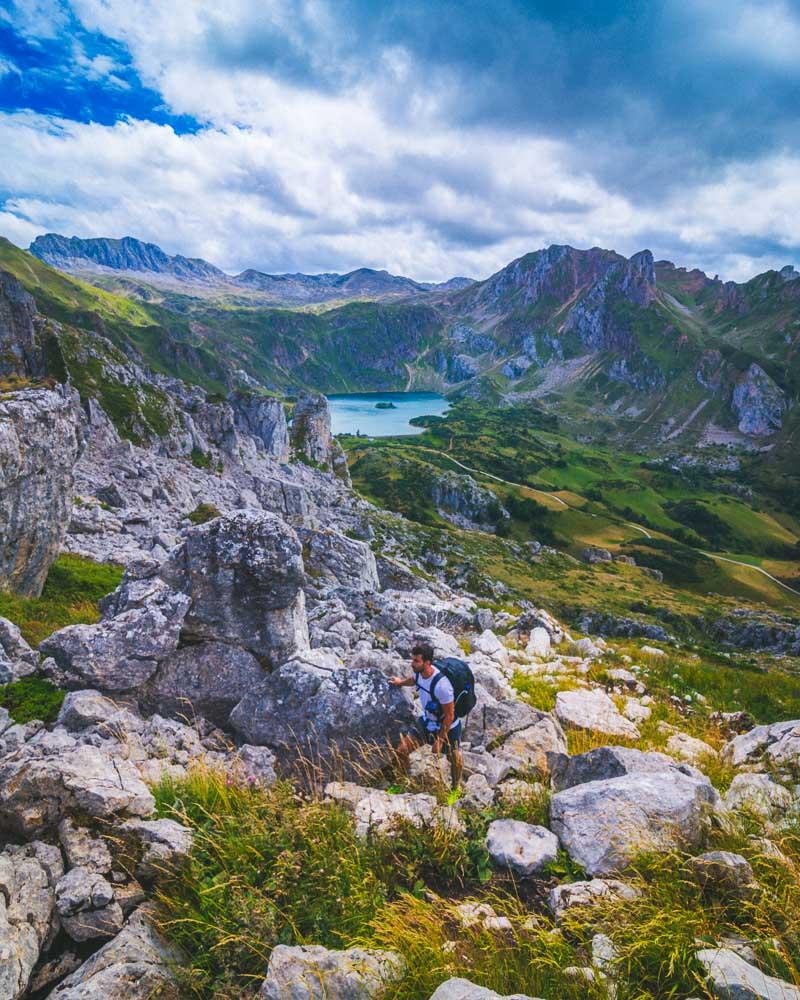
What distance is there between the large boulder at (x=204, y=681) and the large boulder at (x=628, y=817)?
19.6ft

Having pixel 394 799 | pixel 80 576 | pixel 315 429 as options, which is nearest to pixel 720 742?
pixel 394 799

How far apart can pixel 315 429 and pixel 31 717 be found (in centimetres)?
9880

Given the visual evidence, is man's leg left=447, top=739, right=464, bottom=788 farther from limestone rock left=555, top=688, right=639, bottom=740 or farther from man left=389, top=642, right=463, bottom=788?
limestone rock left=555, top=688, right=639, bottom=740

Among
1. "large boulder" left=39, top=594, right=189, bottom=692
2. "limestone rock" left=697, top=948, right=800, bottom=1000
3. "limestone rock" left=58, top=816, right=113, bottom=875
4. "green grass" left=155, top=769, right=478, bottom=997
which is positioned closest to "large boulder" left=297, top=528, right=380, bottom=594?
"large boulder" left=39, top=594, right=189, bottom=692

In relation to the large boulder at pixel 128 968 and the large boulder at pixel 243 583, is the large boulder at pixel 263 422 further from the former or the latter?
the large boulder at pixel 128 968

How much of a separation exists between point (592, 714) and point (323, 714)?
19.6 feet

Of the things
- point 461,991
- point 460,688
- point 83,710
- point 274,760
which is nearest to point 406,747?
point 460,688

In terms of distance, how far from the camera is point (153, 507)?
1411 inches

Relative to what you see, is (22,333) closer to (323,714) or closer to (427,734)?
(323,714)

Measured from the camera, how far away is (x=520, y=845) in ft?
17.3

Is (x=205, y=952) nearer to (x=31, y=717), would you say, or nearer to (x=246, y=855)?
(x=246, y=855)

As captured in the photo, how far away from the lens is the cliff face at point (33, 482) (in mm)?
16547

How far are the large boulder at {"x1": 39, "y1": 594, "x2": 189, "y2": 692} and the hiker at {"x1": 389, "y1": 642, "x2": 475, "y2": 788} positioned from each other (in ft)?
16.5

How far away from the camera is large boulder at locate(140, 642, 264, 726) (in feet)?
29.7
